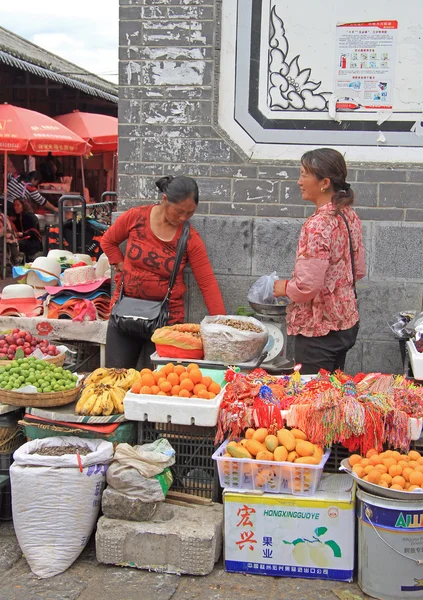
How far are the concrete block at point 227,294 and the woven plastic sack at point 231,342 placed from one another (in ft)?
3.55

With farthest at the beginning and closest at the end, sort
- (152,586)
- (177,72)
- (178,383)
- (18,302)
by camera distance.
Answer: (18,302) → (177,72) → (178,383) → (152,586)

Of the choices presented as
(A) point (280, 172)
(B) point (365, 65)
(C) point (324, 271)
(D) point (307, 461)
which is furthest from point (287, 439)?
(B) point (365, 65)

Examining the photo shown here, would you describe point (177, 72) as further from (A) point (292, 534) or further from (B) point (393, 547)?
(B) point (393, 547)

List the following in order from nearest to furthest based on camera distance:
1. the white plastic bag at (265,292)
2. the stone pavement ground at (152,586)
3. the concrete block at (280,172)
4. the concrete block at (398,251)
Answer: the stone pavement ground at (152,586) < the white plastic bag at (265,292) < the concrete block at (398,251) < the concrete block at (280,172)

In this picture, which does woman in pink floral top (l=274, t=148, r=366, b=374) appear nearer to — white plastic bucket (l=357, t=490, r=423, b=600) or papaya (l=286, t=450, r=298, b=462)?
papaya (l=286, t=450, r=298, b=462)

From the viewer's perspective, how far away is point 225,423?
4250 mm

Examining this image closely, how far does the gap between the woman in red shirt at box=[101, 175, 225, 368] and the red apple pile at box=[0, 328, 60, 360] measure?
46 cm

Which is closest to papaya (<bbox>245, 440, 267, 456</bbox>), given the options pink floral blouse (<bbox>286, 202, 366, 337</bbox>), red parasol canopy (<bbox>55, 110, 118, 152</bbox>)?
pink floral blouse (<bbox>286, 202, 366, 337</bbox>)

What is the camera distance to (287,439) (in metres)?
4.04

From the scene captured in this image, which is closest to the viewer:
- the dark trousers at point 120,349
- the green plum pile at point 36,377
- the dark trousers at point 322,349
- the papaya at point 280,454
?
the papaya at point 280,454

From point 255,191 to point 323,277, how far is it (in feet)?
5.25

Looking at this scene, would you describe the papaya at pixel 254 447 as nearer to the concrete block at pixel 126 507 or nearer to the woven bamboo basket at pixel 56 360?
the concrete block at pixel 126 507

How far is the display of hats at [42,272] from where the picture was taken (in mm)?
6727

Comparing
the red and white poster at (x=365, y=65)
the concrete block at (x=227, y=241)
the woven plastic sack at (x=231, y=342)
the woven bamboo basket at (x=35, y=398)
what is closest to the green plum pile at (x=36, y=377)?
the woven bamboo basket at (x=35, y=398)
